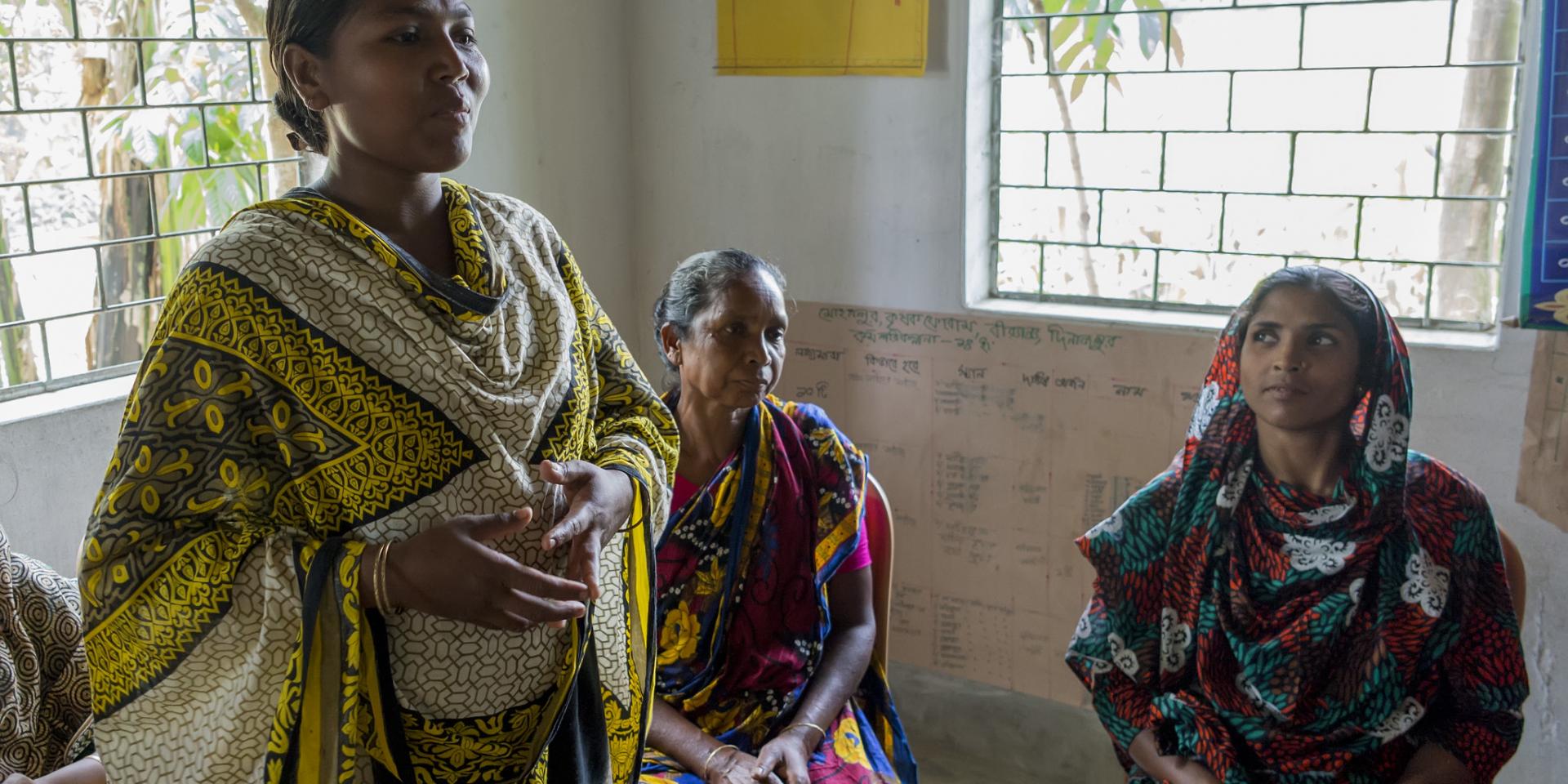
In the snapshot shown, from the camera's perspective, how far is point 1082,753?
3.33m

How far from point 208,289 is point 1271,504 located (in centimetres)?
165

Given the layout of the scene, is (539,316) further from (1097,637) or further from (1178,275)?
(1178,275)

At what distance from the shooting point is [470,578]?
1237mm

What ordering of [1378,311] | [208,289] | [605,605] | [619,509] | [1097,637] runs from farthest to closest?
[1097,637]
[1378,311]
[605,605]
[619,509]
[208,289]

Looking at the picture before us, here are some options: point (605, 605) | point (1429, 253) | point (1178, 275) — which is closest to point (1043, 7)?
point (1178, 275)

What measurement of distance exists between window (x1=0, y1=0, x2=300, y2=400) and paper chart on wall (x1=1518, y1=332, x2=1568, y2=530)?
2749 mm

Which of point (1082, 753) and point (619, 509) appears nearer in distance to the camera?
point (619, 509)

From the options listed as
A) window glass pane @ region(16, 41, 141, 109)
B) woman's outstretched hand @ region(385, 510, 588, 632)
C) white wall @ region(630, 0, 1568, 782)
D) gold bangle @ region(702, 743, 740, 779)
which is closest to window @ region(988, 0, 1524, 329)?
white wall @ region(630, 0, 1568, 782)

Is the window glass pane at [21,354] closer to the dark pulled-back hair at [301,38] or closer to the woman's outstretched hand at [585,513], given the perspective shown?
the dark pulled-back hair at [301,38]

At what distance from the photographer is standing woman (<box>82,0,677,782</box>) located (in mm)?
1255

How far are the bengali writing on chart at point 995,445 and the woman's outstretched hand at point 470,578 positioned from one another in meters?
2.08

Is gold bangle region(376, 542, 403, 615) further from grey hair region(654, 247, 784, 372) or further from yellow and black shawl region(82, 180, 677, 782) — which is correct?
grey hair region(654, 247, 784, 372)

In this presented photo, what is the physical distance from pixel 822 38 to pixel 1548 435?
1920 mm

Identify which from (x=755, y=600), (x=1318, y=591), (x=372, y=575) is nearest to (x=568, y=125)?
(x=755, y=600)
